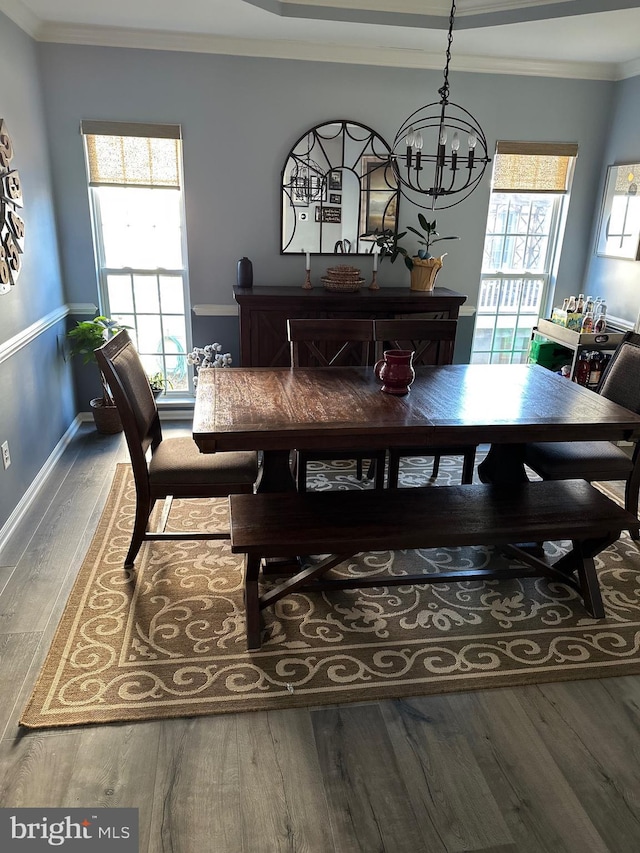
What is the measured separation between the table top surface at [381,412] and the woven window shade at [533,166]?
6.85 ft

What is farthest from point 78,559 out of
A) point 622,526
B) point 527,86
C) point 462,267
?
point 527,86

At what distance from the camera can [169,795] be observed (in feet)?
5.28

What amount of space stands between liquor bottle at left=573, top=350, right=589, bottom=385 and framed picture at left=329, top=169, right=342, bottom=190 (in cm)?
202

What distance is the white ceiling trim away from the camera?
3584 millimetres

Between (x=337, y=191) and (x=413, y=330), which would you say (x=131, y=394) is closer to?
(x=413, y=330)

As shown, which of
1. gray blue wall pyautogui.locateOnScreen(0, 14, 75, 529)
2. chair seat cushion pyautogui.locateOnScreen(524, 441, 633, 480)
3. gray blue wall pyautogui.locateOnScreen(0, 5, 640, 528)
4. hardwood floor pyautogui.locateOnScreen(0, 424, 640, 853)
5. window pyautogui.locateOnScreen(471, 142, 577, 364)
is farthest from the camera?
window pyautogui.locateOnScreen(471, 142, 577, 364)

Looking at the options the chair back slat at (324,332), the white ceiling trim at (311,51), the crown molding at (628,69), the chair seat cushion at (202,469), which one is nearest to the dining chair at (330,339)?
the chair back slat at (324,332)

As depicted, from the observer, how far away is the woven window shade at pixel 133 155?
3.80 meters

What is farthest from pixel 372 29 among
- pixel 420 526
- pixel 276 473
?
pixel 420 526

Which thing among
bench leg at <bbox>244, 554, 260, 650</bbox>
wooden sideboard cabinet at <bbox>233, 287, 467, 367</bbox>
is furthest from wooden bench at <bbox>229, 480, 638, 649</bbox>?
wooden sideboard cabinet at <bbox>233, 287, 467, 367</bbox>

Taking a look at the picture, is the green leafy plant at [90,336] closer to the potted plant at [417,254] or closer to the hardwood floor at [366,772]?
the potted plant at [417,254]

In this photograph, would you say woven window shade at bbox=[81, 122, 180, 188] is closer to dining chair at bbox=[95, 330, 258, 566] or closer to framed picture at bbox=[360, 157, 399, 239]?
framed picture at bbox=[360, 157, 399, 239]

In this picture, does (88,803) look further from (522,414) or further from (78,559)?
(522,414)

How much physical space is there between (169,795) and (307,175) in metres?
3.66
